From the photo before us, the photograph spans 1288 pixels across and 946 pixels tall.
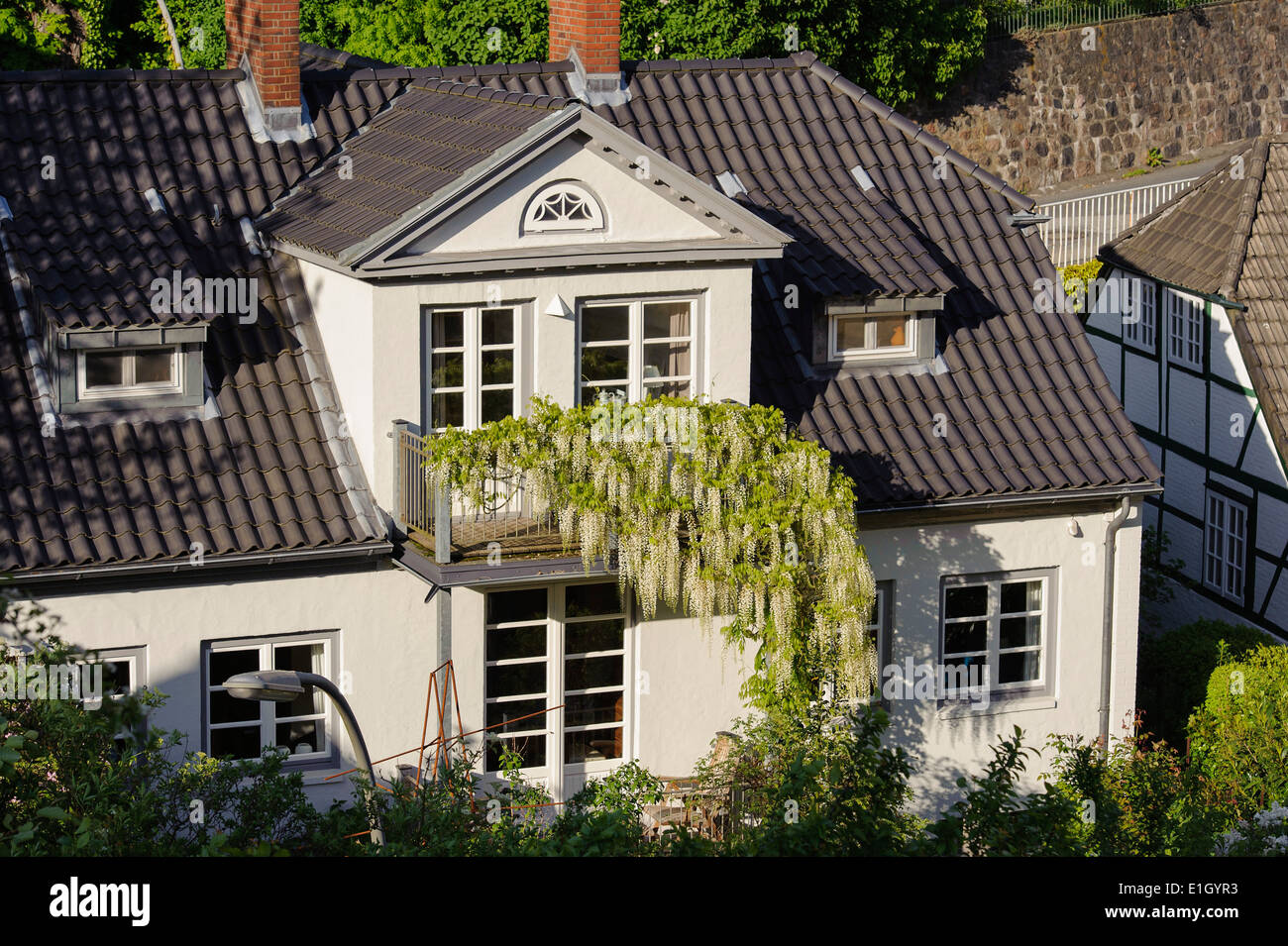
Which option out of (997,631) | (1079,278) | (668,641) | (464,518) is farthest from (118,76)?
(1079,278)

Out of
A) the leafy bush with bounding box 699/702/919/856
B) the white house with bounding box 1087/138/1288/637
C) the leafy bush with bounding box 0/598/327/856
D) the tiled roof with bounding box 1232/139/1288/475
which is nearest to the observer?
the leafy bush with bounding box 0/598/327/856

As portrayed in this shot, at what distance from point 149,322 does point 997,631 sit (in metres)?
9.02

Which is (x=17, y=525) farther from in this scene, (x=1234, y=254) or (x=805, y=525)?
(x=1234, y=254)

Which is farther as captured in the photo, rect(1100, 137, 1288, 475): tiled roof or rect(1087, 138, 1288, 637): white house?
rect(1087, 138, 1288, 637): white house

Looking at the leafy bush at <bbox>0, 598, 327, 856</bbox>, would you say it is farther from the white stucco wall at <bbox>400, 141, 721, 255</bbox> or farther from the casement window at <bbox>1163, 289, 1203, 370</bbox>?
the casement window at <bbox>1163, 289, 1203, 370</bbox>

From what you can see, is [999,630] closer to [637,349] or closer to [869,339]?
[869,339]

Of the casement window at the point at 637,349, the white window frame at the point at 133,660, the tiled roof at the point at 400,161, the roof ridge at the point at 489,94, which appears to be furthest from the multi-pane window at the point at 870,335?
the white window frame at the point at 133,660

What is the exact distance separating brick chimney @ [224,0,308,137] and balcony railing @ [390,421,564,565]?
13.1ft

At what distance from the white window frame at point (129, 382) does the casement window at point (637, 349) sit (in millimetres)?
3664

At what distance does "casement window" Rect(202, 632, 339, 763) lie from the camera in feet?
53.6

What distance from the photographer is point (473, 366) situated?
55.3 ft

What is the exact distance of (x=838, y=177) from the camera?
793 inches

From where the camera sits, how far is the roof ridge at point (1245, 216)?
25125mm

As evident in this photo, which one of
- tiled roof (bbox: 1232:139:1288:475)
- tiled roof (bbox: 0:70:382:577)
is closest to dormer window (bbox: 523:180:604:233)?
tiled roof (bbox: 0:70:382:577)
